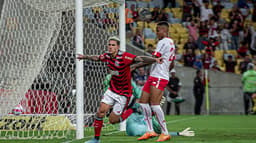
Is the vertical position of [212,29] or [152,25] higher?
[152,25]

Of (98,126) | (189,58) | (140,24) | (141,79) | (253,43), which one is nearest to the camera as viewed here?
(98,126)

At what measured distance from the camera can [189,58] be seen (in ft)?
71.1

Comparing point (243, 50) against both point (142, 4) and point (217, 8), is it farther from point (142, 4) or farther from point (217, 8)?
point (142, 4)

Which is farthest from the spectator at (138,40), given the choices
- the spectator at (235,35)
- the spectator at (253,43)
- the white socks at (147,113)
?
the white socks at (147,113)

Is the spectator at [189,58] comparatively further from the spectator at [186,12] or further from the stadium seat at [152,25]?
the spectator at [186,12]

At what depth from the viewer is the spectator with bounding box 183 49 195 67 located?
71.0 feet

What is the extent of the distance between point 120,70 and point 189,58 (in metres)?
13.9

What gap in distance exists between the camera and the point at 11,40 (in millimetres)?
9719

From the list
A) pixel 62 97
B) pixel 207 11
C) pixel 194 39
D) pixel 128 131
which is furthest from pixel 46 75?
pixel 207 11

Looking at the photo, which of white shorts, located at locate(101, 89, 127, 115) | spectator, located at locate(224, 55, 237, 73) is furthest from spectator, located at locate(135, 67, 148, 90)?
white shorts, located at locate(101, 89, 127, 115)

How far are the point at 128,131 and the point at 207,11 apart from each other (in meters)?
16.0

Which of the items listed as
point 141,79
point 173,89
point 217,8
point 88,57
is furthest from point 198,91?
point 88,57

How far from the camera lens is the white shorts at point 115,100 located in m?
7.98

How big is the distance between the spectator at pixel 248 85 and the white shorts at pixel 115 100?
11550mm
